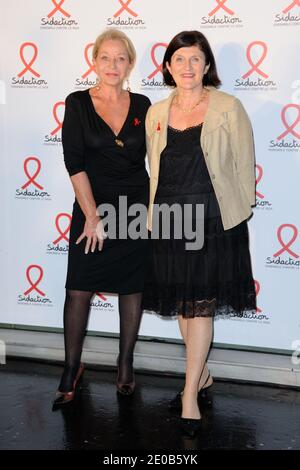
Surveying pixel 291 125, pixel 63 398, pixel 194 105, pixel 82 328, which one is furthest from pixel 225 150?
pixel 63 398

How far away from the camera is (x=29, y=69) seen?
12.8 ft

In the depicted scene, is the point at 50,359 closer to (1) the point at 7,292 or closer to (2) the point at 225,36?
(1) the point at 7,292

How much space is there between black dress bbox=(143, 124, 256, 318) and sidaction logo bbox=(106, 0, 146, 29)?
1031mm

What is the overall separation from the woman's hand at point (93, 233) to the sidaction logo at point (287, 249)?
1016 millimetres

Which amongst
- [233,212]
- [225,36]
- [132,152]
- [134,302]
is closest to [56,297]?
[134,302]

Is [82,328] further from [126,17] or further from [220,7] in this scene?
[220,7]

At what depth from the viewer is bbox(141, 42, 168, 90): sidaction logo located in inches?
144

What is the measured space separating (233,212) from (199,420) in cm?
97

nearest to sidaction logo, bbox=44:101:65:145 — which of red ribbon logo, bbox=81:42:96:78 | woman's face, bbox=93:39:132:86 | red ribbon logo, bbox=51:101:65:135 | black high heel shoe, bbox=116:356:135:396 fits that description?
red ribbon logo, bbox=51:101:65:135

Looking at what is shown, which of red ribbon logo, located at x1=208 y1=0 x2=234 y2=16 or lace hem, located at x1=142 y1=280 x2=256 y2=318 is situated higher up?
red ribbon logo, located at x1=208 y1=0 x2=234 y2=16

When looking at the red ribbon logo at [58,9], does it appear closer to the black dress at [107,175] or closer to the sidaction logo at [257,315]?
the black dress at [107,175]

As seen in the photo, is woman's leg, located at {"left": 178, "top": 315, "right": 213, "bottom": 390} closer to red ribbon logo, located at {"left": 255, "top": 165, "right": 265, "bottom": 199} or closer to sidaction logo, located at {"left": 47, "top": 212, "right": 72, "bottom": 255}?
red ribbon logo, located at {"left": 255, "top": 165, "right": 265, "bottom": 199}

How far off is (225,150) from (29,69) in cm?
158
